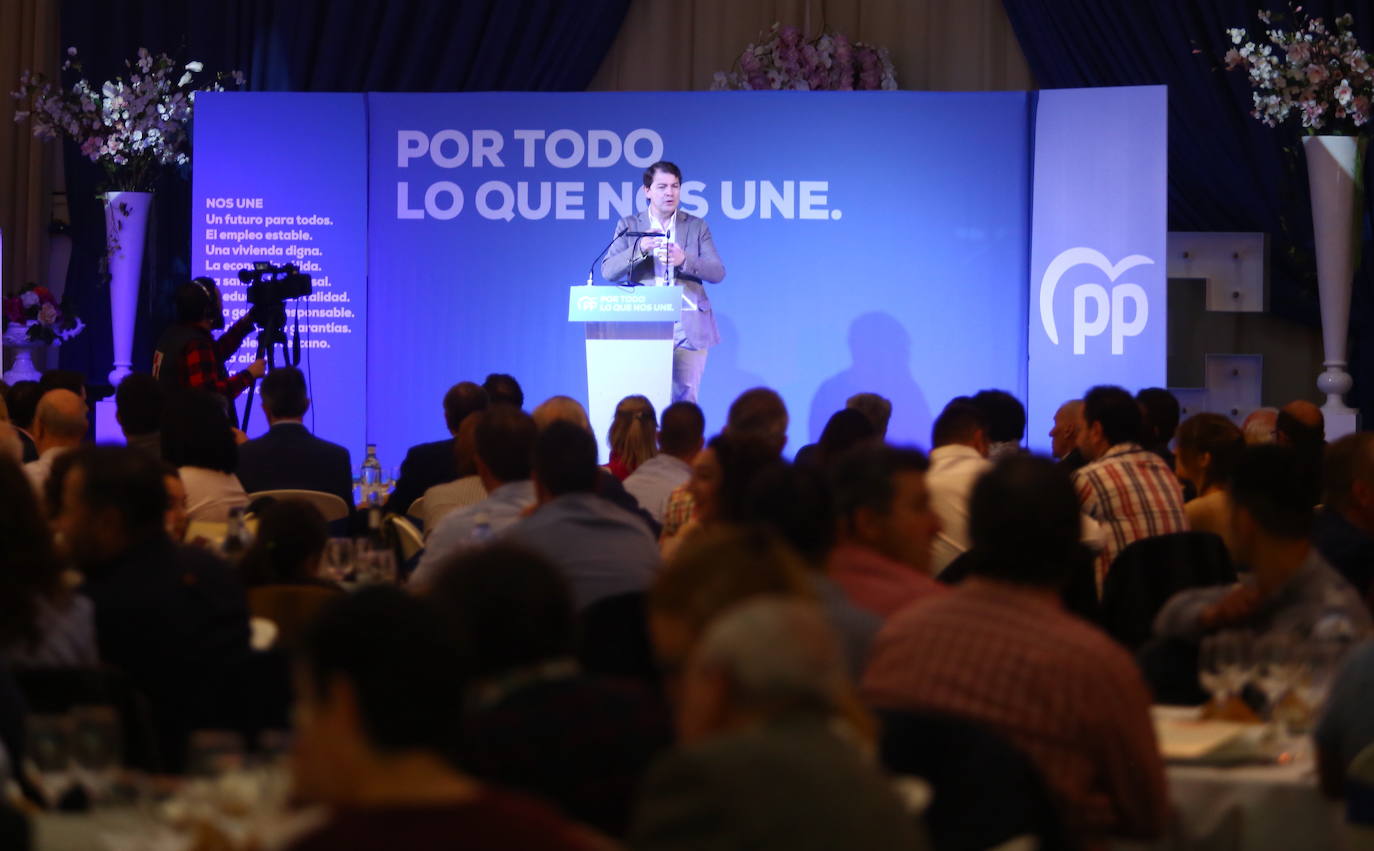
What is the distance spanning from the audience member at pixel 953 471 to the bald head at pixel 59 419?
114 inches

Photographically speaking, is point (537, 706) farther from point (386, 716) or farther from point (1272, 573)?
point (1272, 573)

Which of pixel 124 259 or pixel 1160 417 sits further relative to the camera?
pixel 124 259

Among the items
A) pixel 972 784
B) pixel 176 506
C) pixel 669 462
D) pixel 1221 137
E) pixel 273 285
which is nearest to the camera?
pixel 972 784

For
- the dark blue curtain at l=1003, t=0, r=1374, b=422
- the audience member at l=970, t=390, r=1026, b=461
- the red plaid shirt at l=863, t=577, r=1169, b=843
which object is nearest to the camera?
the red plaid shirt at l=863, t=577, r=1169, b=843

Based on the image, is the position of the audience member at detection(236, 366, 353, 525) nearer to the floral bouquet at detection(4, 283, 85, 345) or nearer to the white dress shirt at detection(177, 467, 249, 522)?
the white dress shirt at detection(177, 467, 249, 522)

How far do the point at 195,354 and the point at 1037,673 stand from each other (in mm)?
6538

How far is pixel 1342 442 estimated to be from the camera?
453cm

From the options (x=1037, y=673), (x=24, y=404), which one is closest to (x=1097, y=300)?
(x=24, y=404)

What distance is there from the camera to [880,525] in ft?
11.5

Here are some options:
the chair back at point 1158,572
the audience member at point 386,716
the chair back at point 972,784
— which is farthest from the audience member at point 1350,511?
the audience member at point 386,716

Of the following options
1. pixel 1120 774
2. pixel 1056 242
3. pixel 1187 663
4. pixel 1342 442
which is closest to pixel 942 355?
pixel 1056 242

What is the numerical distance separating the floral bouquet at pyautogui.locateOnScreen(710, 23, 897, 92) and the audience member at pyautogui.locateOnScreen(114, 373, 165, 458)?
5.75 metres

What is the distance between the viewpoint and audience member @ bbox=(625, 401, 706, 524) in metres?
5.86

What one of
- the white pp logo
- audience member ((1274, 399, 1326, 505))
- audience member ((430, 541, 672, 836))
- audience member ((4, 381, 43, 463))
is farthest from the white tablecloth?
the white pp logo
